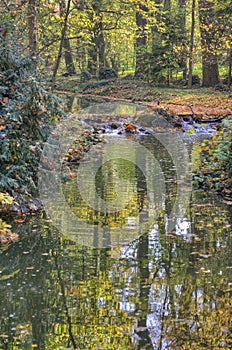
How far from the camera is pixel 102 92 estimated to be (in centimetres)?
2945

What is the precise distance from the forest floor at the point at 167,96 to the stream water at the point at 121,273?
10.7 meters

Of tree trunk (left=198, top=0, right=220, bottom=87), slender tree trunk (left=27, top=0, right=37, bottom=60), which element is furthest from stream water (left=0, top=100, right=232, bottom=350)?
tree trunk (left=198, top=0, right=220, bottom=87)

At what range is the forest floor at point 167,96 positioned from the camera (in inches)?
754

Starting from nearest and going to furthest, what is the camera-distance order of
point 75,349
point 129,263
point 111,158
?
point 75,349 → point 129,263 → point 111,158

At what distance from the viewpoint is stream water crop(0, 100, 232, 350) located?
157 inches

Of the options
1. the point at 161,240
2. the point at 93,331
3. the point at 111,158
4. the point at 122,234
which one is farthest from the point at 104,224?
the point at 111,158

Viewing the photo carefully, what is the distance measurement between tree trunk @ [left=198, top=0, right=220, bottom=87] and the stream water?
1895cm

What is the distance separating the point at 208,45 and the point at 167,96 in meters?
4.33

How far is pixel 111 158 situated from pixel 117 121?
6.29 metres

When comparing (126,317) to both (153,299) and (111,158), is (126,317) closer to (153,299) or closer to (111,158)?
(153,299)

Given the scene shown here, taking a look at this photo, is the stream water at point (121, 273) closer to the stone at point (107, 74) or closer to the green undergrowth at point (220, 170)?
the green undergrowth at point (220, 170)

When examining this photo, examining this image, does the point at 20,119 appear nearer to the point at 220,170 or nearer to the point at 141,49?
the point at 220,170

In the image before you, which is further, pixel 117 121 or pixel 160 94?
pixel 160 94

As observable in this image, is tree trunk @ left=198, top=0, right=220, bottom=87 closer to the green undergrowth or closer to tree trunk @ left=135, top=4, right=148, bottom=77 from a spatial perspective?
tree trunk @ left=135, top=4, right=148, bottom=77
